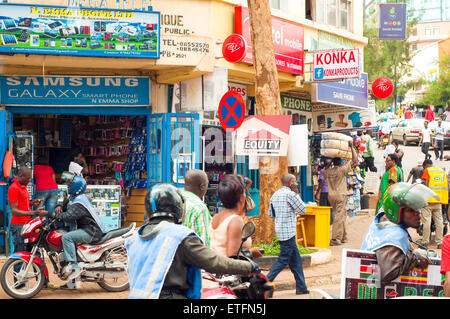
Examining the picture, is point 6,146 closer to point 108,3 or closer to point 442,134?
point 108,3

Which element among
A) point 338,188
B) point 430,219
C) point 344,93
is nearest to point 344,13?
point 344,93

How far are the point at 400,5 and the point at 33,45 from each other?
17219 mm

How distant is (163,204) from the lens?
14.0ft

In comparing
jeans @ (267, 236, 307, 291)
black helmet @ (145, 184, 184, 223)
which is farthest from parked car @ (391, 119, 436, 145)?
black helmet @ (145, 184, 184, 223)

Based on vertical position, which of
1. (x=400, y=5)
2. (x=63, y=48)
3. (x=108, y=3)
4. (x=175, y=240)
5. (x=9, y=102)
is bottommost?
(x=175, y=240)

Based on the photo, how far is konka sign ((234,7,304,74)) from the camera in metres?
15.0

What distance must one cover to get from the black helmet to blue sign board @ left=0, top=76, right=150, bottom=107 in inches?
406

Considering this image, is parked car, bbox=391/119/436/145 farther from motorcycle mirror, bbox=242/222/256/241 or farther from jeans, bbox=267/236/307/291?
motorcycle mirror, bbox=242/222/256/241

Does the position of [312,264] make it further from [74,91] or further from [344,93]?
[344,93]

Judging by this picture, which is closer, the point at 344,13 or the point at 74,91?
the point at 74,91

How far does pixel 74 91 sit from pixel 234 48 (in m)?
3.37

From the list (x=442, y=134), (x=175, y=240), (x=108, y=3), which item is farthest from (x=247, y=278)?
(x=442, y=134)

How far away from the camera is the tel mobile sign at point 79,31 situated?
1247cm

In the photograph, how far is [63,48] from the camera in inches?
500
